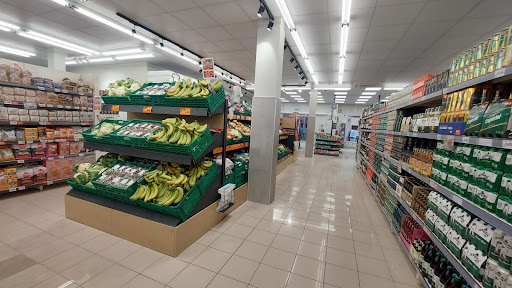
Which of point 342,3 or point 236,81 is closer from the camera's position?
point 342,3

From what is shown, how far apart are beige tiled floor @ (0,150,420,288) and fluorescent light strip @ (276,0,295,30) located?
3.76 meters

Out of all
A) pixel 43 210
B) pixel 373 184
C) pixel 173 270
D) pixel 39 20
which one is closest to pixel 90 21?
pixel 39 20

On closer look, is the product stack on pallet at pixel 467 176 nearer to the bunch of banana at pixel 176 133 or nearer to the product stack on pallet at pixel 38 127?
the bunch of banana at pixel 176 133

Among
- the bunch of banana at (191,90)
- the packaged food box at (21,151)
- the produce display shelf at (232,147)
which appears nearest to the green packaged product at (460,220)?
the produce display shelf at (232,147)

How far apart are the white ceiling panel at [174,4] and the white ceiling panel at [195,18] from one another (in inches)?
5.1

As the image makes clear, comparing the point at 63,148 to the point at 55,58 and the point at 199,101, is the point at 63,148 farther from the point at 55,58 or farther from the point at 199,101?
the point at 55,58

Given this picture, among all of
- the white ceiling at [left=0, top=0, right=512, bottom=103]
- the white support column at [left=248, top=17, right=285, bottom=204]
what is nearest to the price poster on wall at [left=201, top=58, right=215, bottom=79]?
the white support column at [left=248, top=17, right=285, bottom=204]

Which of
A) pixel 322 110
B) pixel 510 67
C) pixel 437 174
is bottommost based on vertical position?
pixel 437 174

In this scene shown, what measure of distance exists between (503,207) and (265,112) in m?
3.20

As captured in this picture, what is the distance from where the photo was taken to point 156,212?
98.8 inches

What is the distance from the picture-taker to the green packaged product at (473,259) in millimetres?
1353

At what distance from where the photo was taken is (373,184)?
5.08m

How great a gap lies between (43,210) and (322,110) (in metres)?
19.9

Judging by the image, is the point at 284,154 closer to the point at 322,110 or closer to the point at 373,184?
the point at 373,184
